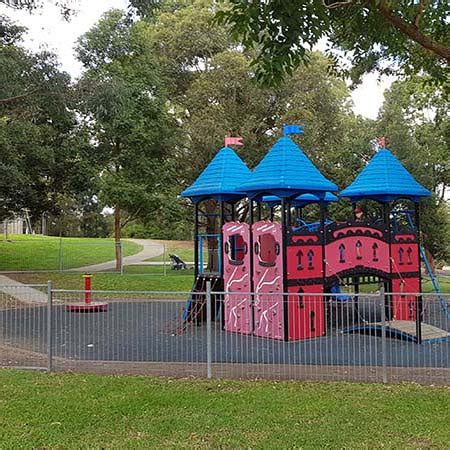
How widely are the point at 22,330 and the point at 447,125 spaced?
1575 centimetres

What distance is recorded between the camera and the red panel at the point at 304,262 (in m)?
12.1

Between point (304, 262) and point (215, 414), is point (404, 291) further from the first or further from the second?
point (215, 414)

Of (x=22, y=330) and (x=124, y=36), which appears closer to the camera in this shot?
(x=22, y=330)

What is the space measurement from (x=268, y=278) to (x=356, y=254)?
229 cm

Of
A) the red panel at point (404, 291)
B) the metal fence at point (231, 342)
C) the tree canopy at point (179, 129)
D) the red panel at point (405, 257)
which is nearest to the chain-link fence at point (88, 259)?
the tree canopy at point (179, 129)

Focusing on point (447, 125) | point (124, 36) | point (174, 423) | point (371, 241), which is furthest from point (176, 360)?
point (124, 36)

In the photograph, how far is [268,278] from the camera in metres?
12.4

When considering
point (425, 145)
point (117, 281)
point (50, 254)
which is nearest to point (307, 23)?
point (117, 281)

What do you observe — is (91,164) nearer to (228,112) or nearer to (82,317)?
(228,112)

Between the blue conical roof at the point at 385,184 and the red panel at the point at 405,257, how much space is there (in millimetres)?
1297

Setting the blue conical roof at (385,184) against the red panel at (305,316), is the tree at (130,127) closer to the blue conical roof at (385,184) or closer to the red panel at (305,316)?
the blue conical roof at (385,184)

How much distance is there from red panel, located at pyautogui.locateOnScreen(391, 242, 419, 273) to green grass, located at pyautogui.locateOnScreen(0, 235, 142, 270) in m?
19.6

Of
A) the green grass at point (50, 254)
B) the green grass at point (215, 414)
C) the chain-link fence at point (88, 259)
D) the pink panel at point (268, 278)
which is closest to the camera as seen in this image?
the green grass at point (215, 414)

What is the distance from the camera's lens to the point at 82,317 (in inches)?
551
